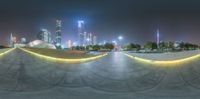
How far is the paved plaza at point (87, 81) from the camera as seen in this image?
12.0m

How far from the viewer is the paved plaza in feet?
39.5

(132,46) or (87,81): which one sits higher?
(132,46)

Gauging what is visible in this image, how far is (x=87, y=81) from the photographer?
14336mm

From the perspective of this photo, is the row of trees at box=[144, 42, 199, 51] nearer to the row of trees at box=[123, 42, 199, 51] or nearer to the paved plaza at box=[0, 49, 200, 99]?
the row of trees at box=[123, 42, 199, 51]

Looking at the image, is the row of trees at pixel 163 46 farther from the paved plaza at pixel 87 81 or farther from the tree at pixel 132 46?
the paved plaza at pixel 87 81

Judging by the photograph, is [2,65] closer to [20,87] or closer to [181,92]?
[20,87]

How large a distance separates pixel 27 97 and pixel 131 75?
560 cm

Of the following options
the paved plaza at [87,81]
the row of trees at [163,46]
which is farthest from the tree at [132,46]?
the paved plaza at [87,81]

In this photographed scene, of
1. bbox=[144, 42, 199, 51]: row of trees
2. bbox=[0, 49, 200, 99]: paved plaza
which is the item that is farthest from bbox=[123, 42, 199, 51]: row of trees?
bbox=[0, 49, 200, 99]: paved plaza

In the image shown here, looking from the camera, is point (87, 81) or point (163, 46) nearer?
point (87, 81)

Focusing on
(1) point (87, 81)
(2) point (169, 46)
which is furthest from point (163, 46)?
(1) point (87, 81)

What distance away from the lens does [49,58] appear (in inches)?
647

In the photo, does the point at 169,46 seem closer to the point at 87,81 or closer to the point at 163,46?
the point at 163,46

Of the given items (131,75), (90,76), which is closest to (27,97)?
(90,76)
